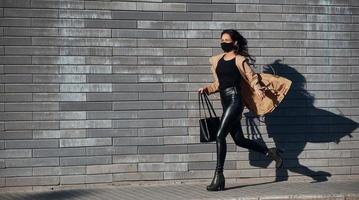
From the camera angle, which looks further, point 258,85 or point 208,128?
point 208,128

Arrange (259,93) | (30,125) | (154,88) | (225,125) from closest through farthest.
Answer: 1. (259,93)
2. (225,125)
3. (30,125)
4. (154,88)

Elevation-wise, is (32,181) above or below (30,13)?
below

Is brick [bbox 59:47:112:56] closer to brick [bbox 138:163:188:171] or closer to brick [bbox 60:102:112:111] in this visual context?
brick [bbox 60:102:112:111]

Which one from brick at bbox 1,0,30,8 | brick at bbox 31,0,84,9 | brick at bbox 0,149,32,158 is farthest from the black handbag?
brick at bbox 1,0,30,8

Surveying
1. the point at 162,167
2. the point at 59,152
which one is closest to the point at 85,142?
the point at 59,152

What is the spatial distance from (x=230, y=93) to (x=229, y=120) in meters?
0.31

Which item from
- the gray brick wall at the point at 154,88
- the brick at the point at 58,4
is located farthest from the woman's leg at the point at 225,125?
the brick at the point at 58,4

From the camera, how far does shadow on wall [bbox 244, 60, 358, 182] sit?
323 inches

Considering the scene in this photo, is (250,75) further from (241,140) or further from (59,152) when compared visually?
(59,152)

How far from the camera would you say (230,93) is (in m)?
7.35

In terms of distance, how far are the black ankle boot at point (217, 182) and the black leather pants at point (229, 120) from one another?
78 millimetres

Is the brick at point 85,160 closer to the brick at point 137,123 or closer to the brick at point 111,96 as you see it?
the brick at point 137,123

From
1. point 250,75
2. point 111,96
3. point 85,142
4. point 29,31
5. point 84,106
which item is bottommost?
point 85,142

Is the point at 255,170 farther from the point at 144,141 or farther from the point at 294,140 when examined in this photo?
the point at 144,141
